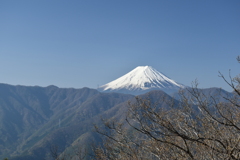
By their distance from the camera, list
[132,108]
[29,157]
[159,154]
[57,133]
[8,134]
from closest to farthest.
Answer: [159,154] < [132,108] < [29,157] < [57,133] < [8,134]

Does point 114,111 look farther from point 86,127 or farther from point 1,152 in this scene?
point 1,152

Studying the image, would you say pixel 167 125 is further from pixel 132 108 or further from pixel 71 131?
pixel 71 131

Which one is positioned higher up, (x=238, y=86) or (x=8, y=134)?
(x=238, y=86)

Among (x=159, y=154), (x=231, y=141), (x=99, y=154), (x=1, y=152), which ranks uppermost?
(x=231, y=141)

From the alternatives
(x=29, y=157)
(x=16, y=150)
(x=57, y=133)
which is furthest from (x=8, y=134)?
(x=29, y=157)

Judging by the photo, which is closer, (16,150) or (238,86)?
(238,86)

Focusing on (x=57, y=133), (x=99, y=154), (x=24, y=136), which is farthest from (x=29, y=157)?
(x=99, y=154)

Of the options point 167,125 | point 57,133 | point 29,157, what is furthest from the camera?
point 57,133

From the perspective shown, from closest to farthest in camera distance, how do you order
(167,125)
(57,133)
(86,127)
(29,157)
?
(167,125)
(29,157)
(57,133)
(86,127)

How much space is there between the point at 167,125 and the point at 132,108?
5.67 meters

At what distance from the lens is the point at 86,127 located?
514 ft

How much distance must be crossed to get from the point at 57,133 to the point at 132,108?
467ft

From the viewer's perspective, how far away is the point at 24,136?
601ft

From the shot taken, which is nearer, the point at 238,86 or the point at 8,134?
the point at 238,86
